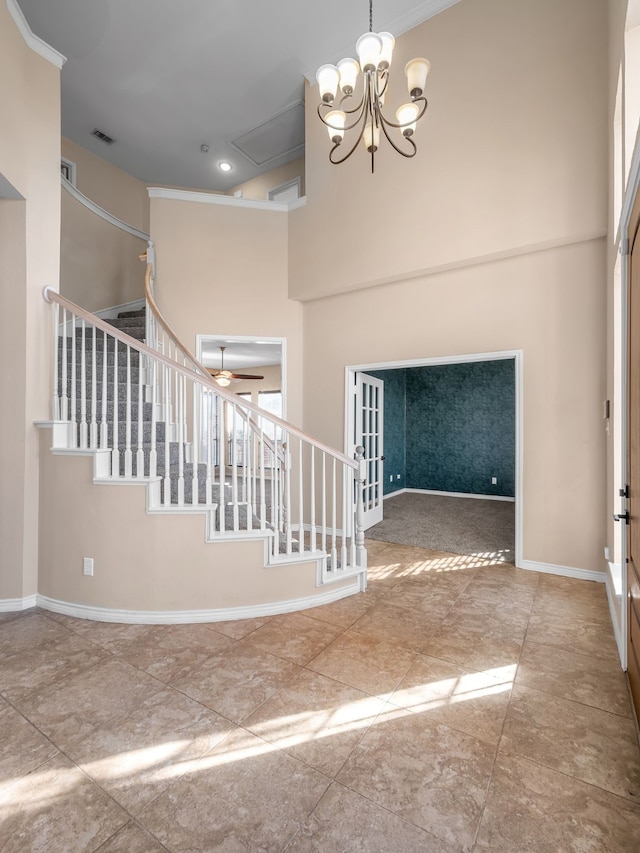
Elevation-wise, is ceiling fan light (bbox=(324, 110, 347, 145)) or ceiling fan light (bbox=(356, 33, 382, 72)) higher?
ceiling fan light (bbox=(356, 33, 382, 72))

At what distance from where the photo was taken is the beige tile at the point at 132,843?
125 centimetres

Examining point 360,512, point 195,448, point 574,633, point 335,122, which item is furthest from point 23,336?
point 574,633

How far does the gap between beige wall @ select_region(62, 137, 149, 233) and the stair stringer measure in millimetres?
5193

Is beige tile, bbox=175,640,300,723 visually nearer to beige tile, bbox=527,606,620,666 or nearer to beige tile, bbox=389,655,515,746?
beige tile, bbox=389,655,515,746

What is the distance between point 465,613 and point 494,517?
10.9 feet

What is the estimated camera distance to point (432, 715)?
185 centimetres

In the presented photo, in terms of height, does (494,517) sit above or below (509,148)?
below

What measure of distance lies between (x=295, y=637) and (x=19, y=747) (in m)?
1.40

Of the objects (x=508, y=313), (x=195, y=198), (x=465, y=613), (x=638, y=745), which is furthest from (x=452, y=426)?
(x=638, y=745)

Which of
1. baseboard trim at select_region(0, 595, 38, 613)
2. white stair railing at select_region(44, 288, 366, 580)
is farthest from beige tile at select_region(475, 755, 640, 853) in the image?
baseboard trim at select_region(0, 595, 38, 613)

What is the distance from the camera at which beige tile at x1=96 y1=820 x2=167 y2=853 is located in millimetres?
1245

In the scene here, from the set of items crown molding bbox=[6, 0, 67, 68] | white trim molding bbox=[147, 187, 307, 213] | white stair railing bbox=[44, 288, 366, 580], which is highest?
crown molding bbox=[6, 0, 67, 68]

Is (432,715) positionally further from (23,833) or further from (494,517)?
(494,517)

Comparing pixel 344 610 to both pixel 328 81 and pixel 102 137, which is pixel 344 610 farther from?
pixel 102 137
